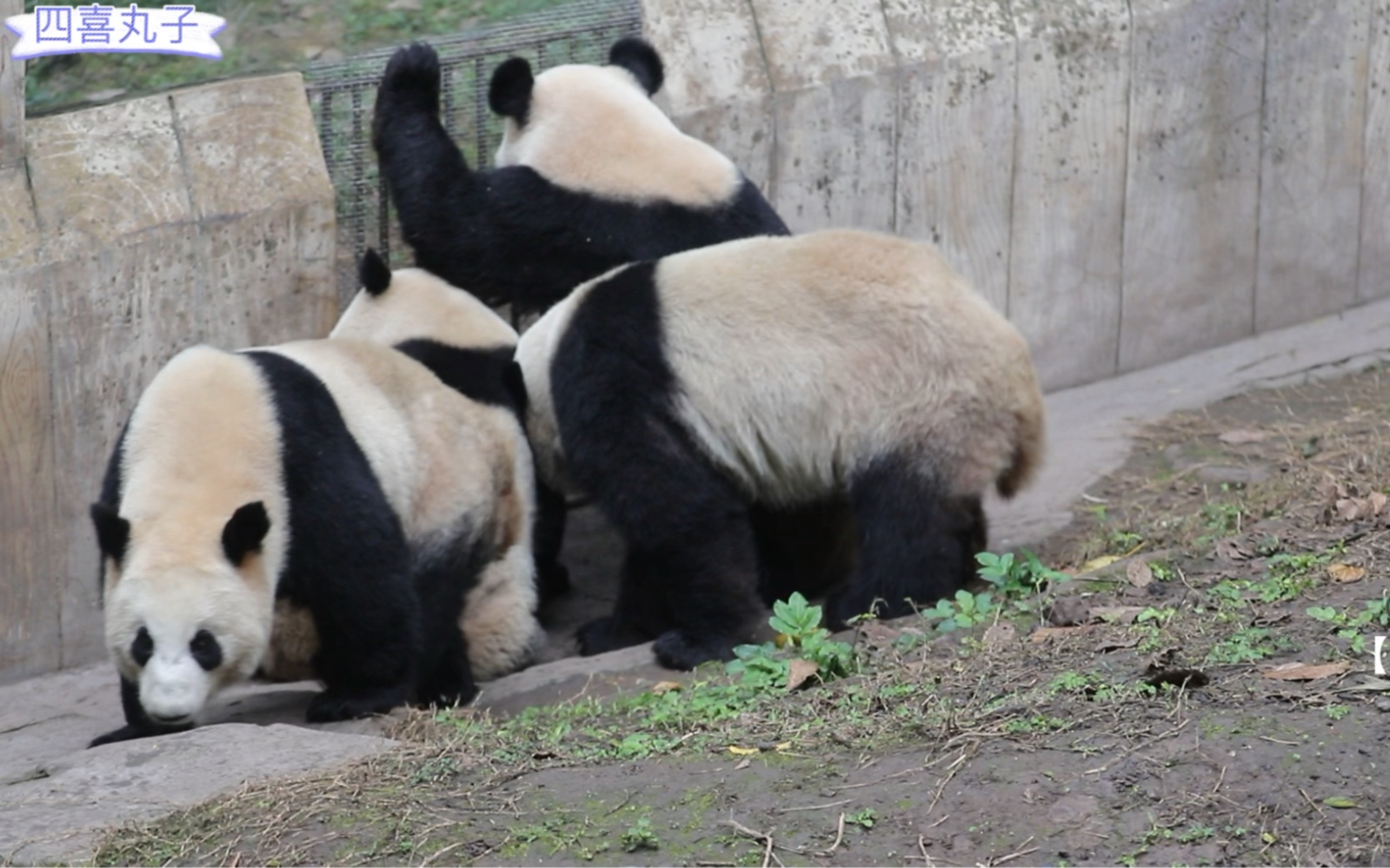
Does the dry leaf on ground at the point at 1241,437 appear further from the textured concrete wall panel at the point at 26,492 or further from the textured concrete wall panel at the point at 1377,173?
the textured concrete wall panel at the point at 26,492

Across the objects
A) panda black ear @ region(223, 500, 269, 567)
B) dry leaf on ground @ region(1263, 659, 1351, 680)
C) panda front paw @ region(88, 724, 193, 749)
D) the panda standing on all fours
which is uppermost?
the panda standing on all fours

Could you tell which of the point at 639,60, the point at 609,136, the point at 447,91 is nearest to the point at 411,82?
the point at 447,91

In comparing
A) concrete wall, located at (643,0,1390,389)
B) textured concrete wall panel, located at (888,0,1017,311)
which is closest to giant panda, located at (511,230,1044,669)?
concrete wall, located at (643,0,1390,389)

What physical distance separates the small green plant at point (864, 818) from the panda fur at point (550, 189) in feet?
10.3

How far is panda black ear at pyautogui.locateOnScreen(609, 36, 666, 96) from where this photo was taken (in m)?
6.37

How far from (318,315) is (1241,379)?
3.82 meters

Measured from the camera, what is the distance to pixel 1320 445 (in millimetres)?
6281

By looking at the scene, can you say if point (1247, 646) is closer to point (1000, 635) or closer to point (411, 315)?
point (1000, 635)

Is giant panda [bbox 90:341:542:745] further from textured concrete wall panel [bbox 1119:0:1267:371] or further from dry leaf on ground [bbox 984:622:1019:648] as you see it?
textured concrete wall panel [bbox 1119:0:1267:371]

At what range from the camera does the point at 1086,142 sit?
7.04m

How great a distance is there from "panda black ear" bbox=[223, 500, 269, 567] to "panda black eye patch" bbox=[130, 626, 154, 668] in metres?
0.28

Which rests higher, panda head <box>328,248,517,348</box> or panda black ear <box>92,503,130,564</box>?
panda head <box>328,248,517,348</box>

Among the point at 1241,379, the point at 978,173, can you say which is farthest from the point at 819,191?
the point at 1241,379

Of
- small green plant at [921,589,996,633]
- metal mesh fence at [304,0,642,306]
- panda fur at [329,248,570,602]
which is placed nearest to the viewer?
small green plant at [921,589,996,633]
